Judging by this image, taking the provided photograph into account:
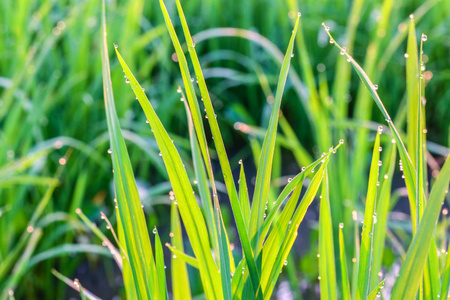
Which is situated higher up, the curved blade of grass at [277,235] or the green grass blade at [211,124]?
the green grass blade at [211,124]

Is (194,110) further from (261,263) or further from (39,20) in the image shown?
(39,20)

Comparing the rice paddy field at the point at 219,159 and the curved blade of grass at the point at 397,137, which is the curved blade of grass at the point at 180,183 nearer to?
the rice paddy field at the point at 219,159

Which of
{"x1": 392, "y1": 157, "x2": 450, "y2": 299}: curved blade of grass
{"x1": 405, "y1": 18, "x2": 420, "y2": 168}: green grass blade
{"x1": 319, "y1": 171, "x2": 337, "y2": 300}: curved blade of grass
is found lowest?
{"x1": 319, "y1": 171, "x2": 337, "y2": 300}: curved blade of grass

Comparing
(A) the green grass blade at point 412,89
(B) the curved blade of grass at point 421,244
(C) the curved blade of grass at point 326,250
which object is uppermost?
(A) the green grass blade at point 412,89

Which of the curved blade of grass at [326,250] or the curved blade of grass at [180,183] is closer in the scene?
the curved blade of grass at [180,183]

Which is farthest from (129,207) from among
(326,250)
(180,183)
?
(326,250)

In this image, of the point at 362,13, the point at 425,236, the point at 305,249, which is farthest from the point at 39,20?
the point at 425,236

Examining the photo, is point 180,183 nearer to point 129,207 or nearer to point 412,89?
point 129,207

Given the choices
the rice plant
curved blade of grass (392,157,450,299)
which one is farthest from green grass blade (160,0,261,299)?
curved blade of grass (392,157,450,299)

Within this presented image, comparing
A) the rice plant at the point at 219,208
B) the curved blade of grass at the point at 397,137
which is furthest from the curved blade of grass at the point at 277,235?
the curved blade of grass at the point at 397,137

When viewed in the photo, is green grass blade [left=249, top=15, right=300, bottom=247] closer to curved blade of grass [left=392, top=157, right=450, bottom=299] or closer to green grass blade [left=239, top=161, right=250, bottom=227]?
green grass blade [left=239, top=161, right=250, bottom=227]
